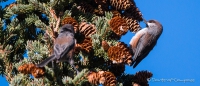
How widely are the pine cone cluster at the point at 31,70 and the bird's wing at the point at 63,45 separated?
11.5 inches

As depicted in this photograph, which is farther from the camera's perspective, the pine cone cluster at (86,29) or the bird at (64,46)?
the pine cone cluster at (86,29)

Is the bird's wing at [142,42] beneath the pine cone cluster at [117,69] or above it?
above

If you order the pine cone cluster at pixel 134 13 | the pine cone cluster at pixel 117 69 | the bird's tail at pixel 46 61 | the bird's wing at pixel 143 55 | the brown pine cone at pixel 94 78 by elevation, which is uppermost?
the bird's wing at pixel 143 55

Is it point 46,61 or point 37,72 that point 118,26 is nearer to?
point 46,61

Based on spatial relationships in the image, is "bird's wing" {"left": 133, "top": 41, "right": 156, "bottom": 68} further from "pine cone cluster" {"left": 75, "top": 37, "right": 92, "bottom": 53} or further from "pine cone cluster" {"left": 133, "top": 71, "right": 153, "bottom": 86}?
"pine cone cluster" {"left": 75, "top": 37, "right": 92, "bottom": 53}

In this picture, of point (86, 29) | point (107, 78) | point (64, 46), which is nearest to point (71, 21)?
point (86, 29)

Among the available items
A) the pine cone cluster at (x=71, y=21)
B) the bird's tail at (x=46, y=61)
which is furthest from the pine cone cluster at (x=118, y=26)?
the bird's tail at (x=46, y=61)

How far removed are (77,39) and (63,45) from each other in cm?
13

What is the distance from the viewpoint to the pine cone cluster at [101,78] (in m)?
2.88

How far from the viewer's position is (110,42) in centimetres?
330

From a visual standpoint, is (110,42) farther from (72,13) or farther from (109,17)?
(72,13)

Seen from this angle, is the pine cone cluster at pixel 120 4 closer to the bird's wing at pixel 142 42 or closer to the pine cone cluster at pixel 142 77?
the pine cone cluster at pixel 142 77

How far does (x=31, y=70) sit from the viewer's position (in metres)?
2.75

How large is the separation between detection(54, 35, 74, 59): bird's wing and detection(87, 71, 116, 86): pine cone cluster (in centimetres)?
32
